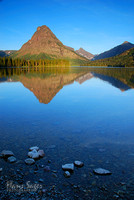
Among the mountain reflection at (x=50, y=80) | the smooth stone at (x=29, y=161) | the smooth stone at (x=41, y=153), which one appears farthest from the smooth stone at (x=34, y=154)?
the mountain reflection at (x=50, y=80)

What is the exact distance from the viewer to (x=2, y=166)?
25.9 ft

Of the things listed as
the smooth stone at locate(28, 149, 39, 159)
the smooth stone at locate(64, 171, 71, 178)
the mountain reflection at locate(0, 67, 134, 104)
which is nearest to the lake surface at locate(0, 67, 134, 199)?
the smooth stone at locate(64, 171, 71, 178)

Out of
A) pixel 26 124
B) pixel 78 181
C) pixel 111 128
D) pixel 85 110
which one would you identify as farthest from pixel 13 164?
pixel 85 110

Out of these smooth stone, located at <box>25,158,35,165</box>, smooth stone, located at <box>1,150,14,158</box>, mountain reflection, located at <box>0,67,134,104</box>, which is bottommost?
smooth stone, located at <box>25,158,35,165</box>

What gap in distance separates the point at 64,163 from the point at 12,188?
2.77m

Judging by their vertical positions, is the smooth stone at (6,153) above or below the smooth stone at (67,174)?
above

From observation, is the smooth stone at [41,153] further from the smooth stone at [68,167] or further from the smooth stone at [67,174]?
the smooth stone at [67,174]

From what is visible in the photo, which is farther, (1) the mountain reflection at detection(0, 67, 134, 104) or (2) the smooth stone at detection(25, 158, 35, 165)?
(1) the mountain reflection at detection(0, 67, 134, 104)

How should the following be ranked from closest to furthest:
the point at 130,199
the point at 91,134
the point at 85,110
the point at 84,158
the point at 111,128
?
the point at 130,199
the point at 84,158
the point at 91,134
the point at 111,128
the point at 85,110

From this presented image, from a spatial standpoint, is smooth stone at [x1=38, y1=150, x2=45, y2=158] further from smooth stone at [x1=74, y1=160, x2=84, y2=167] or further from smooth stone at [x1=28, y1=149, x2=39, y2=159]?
smooth stone at [x1=74, y1=160, x2=84, y2=167]

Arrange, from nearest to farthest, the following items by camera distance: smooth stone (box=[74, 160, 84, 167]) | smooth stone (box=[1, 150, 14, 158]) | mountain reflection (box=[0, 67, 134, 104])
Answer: smooth stone (box=[74, 160, 84, 167])
smooth stone (box=[1, 150, 14, 158])
mountain reflection (box=[0, 67, 134, 104])

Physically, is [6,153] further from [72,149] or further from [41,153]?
[72,149]

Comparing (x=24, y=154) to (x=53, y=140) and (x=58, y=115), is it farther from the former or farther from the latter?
(x=58, y=115)

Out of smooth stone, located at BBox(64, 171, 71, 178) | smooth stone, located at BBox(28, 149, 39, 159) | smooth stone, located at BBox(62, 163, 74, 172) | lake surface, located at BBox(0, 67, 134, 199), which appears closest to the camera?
lake surface, located at BBox(0, 67, 134, 199)
